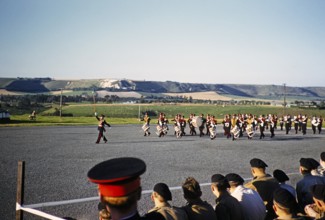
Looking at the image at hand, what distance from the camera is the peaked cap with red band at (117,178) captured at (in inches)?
105

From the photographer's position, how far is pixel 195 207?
498 cm

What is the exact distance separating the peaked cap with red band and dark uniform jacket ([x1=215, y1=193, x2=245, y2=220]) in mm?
2835

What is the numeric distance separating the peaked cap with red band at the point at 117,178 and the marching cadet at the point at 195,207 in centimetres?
239

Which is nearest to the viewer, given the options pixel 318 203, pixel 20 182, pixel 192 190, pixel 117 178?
pixel 117 178

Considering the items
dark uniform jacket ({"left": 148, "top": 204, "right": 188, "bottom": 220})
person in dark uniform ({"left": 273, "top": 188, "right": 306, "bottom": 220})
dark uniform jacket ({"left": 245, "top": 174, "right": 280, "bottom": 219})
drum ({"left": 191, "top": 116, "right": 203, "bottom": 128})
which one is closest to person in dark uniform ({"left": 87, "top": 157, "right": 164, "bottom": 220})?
dark uniform jacket ({"left": 148, "top": 204, "right": 188, "bottom": 220})

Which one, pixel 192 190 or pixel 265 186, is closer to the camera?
pixel 192 190

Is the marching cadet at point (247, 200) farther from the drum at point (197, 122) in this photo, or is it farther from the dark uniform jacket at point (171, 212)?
the drum at point (197, 122)

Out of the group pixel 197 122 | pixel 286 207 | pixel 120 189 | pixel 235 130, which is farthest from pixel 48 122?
pixel 120 189

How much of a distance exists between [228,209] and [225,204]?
0.09m

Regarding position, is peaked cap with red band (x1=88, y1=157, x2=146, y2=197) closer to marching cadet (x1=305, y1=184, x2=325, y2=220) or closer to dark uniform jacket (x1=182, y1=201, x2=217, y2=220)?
dark uniform jacket (x1=182, y1=201, x2=217, y2=220)

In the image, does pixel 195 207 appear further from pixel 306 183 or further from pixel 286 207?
pixel 306 183

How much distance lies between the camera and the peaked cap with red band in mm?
2658

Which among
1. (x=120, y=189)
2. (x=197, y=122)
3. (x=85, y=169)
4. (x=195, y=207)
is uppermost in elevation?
(x=120, y=189)

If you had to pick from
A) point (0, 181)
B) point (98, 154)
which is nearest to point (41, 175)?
point (0, 181)
